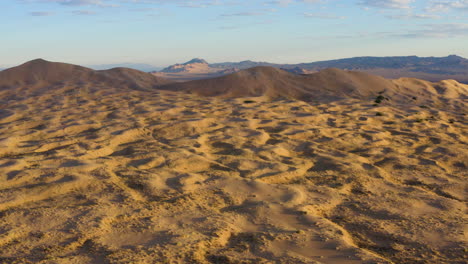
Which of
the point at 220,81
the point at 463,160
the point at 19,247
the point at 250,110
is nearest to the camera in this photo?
the point at 19,247

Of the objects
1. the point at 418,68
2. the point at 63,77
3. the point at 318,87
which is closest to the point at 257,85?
the point at 318,87

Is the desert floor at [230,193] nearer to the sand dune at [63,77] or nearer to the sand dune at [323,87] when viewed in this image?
the sand dune at [323,87]

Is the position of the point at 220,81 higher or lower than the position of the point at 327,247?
higher

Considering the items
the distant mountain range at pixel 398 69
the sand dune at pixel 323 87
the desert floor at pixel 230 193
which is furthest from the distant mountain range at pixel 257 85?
the distant mountain range at pixel 398 69

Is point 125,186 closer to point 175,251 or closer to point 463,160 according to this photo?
point 175,251

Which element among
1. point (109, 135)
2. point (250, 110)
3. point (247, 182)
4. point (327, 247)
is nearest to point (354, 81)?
point (250, 110)

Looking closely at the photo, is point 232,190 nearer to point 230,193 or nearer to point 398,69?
point 230,193
